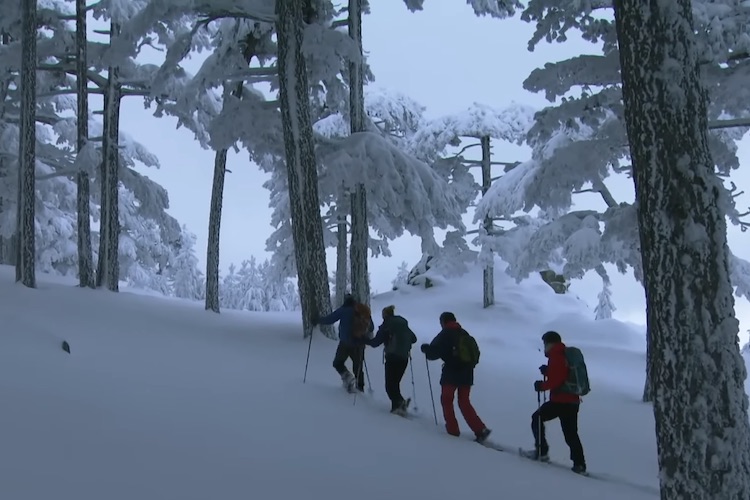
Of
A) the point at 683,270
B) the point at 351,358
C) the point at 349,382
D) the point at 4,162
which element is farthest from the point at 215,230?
the point at 683,270

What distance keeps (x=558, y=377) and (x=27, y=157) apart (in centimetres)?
1307

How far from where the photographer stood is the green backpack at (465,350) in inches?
315

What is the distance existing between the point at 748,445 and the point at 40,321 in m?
10.7

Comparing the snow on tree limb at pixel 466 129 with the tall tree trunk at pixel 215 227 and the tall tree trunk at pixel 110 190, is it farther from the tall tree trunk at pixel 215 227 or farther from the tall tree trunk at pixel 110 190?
the tall tree trunk at pixel 110 190

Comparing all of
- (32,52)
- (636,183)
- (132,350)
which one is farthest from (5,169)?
(636,183)

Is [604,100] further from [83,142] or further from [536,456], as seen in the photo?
[83,142]

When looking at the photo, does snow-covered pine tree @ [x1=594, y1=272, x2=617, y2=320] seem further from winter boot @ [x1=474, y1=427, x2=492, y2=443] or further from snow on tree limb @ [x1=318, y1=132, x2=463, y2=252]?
winter boot @ [x1=474, y1=427, x2=492, y2=443]

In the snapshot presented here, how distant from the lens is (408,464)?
6371mm

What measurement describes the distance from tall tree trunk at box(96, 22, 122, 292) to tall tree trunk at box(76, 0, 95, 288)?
441mm

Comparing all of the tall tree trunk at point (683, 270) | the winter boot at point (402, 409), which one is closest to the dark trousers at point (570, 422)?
the winter boot at point (402, 409)

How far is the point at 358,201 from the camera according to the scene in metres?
15.3

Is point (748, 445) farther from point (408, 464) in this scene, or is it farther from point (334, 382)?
point (334, 382)

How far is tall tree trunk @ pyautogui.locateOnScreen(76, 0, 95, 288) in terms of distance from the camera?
17172mm

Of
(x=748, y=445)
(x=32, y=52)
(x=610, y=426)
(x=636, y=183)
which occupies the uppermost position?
(x=32, y=52)
